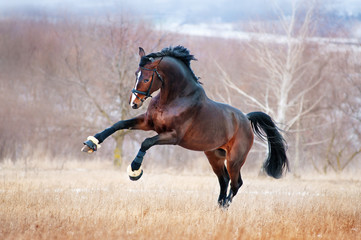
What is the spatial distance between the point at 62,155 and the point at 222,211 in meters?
16.1

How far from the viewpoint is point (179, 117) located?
6719mm

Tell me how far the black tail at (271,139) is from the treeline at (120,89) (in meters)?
8.42

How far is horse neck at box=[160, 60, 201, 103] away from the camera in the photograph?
22.2ft

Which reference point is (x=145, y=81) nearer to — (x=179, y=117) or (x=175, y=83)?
(x=175, y=83)

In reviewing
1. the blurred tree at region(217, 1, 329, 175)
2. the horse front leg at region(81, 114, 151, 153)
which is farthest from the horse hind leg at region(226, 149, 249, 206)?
the blurred tree at region(217, 1, 329, 175)

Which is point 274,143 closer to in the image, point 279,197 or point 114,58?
point 279,197

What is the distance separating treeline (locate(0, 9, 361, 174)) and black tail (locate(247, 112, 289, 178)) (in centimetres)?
842

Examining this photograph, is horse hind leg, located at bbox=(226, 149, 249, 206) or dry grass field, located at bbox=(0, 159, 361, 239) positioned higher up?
horse hind leg, located at bbox=(226, 149, 249, 206)

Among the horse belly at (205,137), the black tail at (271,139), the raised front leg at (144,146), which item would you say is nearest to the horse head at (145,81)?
the raised front leg at (144,146)

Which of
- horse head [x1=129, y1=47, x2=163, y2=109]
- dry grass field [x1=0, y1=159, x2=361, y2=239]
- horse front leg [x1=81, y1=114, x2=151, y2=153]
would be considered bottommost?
dry grass field [x1=0, y1=159, x2=361, y2=239]

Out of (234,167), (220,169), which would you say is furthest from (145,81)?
(220,169)

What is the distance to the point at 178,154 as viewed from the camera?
2264 centimetres

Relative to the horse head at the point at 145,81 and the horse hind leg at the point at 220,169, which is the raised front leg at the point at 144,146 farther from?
the horse hind leg at the point at 220,169

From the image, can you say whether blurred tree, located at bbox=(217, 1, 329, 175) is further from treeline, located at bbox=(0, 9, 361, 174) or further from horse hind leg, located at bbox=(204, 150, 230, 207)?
horse hind leg, located at bbox=(204, 150, 230, 207)
